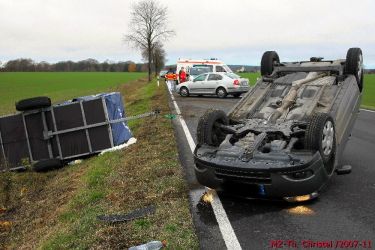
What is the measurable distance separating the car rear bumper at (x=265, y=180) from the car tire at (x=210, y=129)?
26.9 inches

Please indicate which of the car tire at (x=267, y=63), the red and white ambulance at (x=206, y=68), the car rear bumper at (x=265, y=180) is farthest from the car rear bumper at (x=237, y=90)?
the car rear bumper at (x=265, y=180)

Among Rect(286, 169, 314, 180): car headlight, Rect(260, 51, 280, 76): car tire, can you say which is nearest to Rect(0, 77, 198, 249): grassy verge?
Rect(286, 169, 314, 180): car headlight

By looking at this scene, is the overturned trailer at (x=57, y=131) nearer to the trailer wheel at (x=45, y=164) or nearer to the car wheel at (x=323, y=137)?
the trailer wheel at (x=45, y=164)

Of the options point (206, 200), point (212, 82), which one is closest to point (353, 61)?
point (206, 200)

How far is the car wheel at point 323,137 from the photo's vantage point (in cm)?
539

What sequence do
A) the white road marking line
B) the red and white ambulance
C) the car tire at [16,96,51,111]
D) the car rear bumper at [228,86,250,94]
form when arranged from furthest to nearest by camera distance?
the red and white ambulance
the car rear bumper at [228,86,250,94]
the car tire at [16,96,51,111]
the white road marking line

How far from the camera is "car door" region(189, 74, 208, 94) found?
23.7 meters

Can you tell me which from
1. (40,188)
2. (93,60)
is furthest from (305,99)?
(93,60)

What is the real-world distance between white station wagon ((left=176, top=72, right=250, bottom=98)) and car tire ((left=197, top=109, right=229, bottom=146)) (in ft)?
53.3

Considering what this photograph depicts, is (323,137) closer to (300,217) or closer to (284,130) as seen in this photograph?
(284,130)

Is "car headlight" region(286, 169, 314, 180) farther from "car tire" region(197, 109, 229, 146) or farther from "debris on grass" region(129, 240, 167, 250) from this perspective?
"debris on grass" region(129, 240, 167, 250)

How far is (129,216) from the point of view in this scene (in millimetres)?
5242

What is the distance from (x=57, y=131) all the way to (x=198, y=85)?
46.6 ft

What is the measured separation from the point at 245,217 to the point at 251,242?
2.38ft
